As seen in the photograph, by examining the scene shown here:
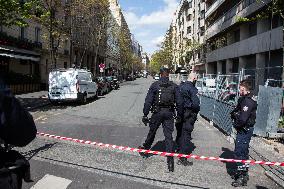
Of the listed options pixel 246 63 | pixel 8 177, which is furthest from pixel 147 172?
pixel 246 63

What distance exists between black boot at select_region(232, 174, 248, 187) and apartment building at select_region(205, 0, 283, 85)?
735 cm

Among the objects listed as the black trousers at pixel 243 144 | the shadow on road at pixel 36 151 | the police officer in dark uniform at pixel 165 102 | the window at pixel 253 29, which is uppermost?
the window at pixel 253 29

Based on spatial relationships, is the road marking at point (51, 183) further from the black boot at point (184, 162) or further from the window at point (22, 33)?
the window at point (22, 33)

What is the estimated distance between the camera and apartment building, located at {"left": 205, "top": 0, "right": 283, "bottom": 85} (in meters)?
25.9

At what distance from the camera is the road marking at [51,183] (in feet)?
18.2

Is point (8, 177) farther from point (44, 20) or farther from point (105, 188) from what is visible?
point (44, 20)

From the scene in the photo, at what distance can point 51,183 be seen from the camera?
573cm

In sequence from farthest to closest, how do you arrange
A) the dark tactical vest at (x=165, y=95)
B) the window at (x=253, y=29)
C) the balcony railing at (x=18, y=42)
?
the window at (x=253, y=29) < the balcony railing at (x=18, y=42) < the dark tactical vest at (x=165, y=95)

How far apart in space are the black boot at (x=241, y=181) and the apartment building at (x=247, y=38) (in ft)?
24.1

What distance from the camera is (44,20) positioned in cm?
2609

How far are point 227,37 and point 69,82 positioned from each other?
27.2m

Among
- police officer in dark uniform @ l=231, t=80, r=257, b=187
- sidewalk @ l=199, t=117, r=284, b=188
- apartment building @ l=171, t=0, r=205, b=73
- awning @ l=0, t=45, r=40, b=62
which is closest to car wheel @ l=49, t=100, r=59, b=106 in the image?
awning @ l=0, t=45, r=40, b=62

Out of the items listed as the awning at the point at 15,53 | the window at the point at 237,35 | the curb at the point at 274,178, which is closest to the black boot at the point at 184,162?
the curb at the point at 274,178

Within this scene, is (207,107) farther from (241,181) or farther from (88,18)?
(88,18)
